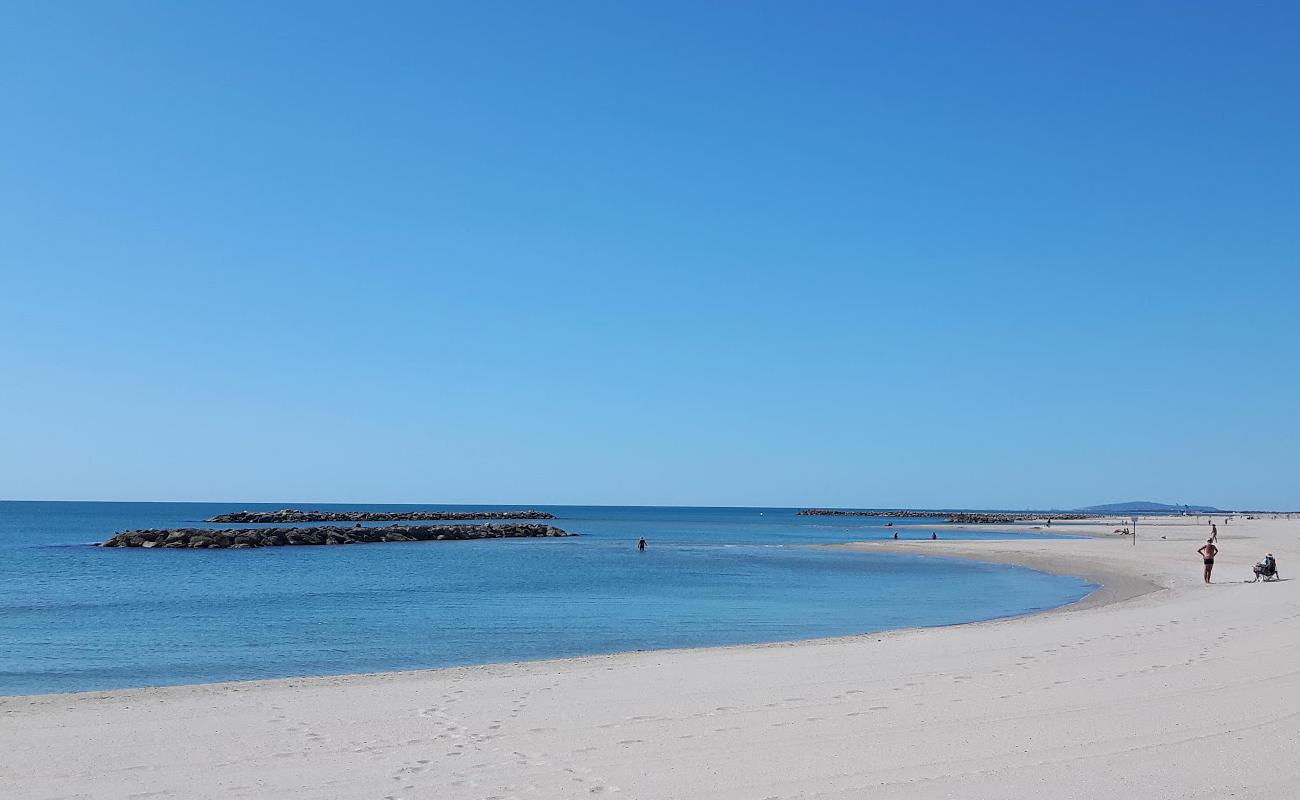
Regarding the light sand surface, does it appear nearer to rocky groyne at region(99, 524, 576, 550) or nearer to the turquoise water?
the turquoise water

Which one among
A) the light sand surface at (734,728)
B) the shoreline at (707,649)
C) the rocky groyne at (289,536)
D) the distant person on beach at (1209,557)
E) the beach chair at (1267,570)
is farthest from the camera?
the rocky groyne at (289,536)

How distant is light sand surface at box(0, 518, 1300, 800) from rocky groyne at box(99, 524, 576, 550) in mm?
56862

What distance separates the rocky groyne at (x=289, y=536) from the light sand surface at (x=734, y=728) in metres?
56.9

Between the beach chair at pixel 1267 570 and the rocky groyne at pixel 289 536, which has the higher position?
the beach chair at pixel 1267 570

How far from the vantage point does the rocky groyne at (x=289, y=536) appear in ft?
216

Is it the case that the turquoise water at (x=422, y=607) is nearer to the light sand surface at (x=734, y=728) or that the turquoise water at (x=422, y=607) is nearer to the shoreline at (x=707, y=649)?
the shoreline at (x=707, y=649)

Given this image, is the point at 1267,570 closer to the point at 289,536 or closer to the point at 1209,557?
the point at 1209,557

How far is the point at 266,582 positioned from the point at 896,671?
3270 cm

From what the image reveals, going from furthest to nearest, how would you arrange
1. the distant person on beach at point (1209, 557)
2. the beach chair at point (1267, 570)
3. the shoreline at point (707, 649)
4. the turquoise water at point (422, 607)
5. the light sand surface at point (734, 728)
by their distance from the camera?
the distant person on beach at point (1209, 557), the beach chair at point (1267, 570), the turquoise water at point (422, 607), the shoreline at point (707, 649), the light sand surface at point (734, 728)

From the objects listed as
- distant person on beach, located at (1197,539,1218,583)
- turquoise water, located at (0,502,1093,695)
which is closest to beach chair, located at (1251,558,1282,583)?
distant person on beach, located at (1197,539,1218,583)

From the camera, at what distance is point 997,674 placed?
13492 mm

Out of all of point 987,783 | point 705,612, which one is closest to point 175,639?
point 705,612

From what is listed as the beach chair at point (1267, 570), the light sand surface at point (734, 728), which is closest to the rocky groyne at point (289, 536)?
the light sand surface at point (734, 728)

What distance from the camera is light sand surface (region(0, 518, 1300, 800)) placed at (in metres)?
8.23
